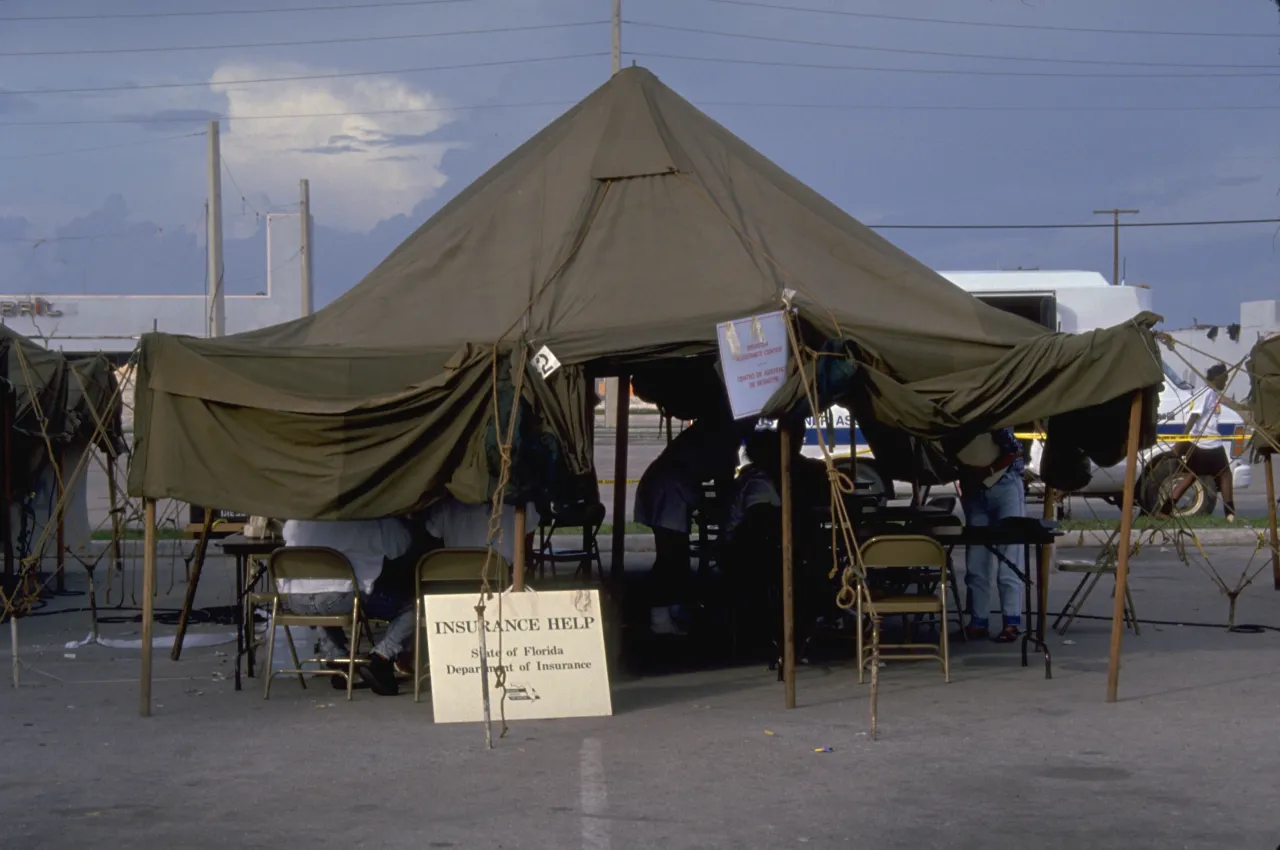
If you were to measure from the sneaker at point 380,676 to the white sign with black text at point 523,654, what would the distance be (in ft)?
2.97

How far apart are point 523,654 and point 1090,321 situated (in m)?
14.7

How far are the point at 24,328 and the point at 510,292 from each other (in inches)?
1788

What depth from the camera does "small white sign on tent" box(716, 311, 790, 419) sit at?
8125 mm

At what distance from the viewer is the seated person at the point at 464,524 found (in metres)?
9.15

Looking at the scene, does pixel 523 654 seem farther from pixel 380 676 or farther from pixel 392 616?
pixel 392 616

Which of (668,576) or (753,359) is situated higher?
(753,359)

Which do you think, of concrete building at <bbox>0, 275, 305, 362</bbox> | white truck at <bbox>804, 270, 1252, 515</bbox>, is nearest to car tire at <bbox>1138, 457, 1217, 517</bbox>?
white truck at <bbox>804, 270, 1252, 515</bbox>

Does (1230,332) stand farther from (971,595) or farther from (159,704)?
(159,704)

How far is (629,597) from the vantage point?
39.5ft

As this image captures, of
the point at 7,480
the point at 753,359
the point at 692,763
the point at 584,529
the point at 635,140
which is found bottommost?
the point at 692,763

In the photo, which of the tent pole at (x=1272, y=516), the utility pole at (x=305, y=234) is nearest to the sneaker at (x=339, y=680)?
the tent pole at (x=1272, y=516)

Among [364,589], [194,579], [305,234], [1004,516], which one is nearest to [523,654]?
[364,589]

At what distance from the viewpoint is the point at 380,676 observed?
898 centimetres

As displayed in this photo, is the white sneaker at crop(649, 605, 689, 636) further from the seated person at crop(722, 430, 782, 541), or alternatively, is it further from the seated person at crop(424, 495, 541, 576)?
the seated person at crop(424, 495, 541, 576)
